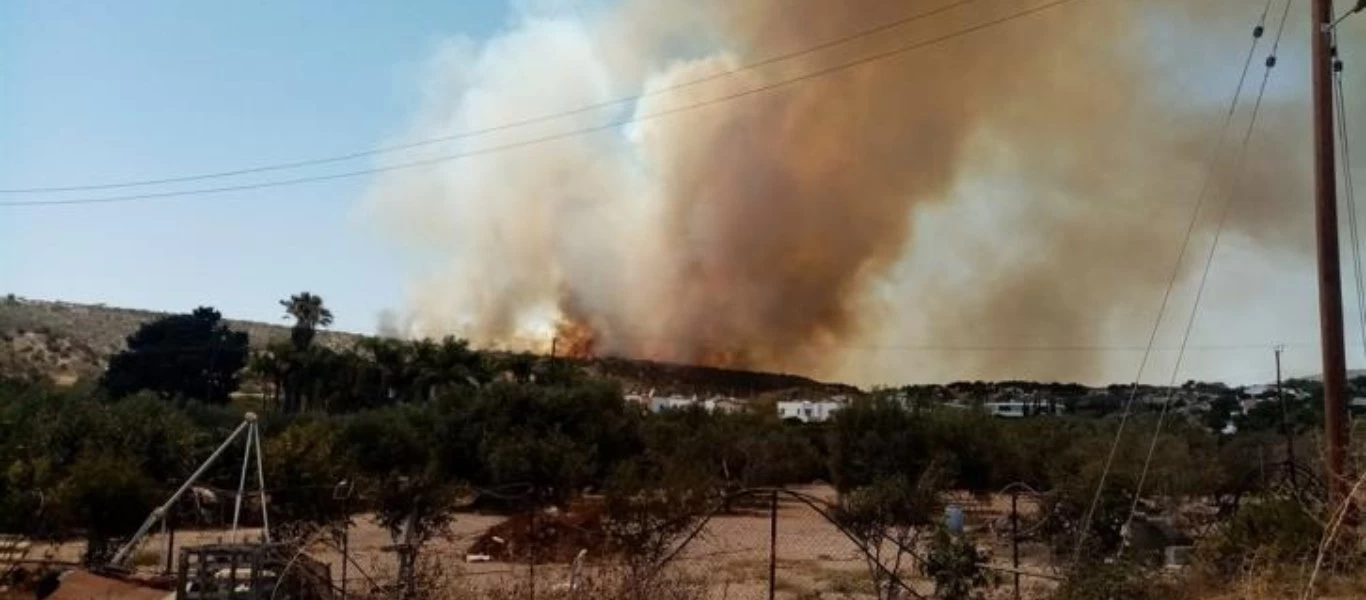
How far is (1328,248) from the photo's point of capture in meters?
13.9

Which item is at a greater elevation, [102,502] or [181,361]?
[181,361]

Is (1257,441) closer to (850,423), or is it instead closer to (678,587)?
(850,423)

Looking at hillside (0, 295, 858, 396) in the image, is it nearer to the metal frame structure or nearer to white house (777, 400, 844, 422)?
white house (777, 400, 844, 422)

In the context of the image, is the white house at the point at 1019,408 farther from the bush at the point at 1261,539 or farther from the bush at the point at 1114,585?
the bush at the point at 1114,585

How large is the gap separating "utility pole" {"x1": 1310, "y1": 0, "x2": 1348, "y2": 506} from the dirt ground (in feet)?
12.4

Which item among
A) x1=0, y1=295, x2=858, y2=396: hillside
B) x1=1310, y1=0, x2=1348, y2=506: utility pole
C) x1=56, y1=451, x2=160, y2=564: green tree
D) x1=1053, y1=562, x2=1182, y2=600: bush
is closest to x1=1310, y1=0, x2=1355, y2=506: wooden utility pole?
x1=1310, y1=0, x2=1348, y2=506: utility pole

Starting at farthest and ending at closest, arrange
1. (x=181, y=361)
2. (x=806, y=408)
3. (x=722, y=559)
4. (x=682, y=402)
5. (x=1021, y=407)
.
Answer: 1. (x=1021, y=407)
2. (x=806, y=408)
3. (x=682, y=402)
4. (x=181, y=361)
5. (x=722, y=559)

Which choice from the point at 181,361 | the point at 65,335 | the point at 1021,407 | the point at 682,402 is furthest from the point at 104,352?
the point at 1021,407

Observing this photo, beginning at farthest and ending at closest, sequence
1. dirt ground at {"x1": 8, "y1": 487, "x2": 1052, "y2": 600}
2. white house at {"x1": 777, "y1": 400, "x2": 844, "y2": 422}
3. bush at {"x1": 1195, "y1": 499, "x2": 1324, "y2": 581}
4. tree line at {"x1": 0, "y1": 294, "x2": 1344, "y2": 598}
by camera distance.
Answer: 1. white house at {"x1": 777, "y1": 400, "x2": 844, "y2": 422}
2. tree line at {"x1": 0, "y1": 294, "x2": 1344, "y2": 598}
3. dirt ground at {"x1": 8, "y1": 487, "x2": 1052, "y2": 600}
4. bush at {"x1": 1195, "y1": 499, "x2": 1324, "y2": 581}

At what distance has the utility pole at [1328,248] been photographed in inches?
527

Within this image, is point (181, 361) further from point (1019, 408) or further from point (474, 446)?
point (1019, 408)

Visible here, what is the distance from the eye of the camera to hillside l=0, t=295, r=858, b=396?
68.3 meters

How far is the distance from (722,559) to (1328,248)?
1253 cm

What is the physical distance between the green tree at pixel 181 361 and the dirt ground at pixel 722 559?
114 feet
